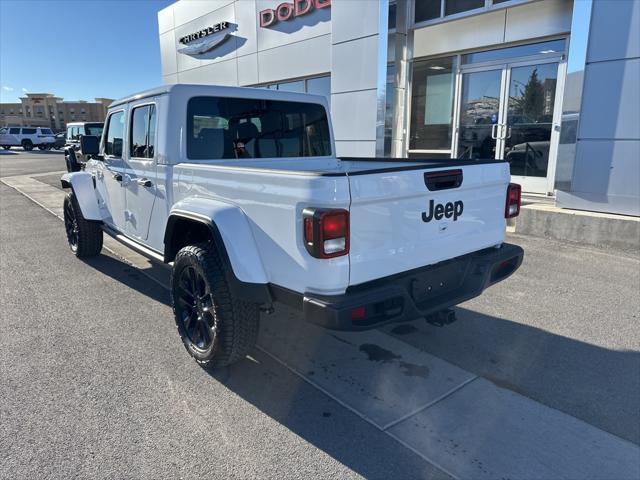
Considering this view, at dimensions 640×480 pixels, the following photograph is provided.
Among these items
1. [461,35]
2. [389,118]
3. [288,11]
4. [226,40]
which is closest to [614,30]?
[461,35]

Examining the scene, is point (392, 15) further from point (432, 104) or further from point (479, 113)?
point (479, 113)

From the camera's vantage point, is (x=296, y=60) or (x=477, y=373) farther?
(x=296, y=60)

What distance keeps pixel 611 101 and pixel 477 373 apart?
5.26 m

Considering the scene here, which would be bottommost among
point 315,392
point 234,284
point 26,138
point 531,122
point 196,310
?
point 315,392

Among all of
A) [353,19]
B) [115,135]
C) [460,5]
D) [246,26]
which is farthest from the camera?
[246,26]

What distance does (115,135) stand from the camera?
4848mm

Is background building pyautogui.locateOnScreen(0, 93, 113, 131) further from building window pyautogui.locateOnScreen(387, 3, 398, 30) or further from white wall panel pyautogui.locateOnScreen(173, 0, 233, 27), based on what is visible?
building window pyautogui.locateOnScreen(387, 3, 398, 30)

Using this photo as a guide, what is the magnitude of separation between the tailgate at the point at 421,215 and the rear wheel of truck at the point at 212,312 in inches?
36.1

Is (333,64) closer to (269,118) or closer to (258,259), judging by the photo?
(269,118)

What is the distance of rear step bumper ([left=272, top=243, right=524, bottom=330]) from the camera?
2379 mm

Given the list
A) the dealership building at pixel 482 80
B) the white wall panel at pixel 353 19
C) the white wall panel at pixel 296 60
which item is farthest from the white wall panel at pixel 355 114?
the white wall panel at pixel 296 60

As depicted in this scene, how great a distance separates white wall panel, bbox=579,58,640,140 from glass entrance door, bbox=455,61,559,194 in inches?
77.1

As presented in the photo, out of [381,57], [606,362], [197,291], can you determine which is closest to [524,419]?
[606,362]

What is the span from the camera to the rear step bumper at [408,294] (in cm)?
238
